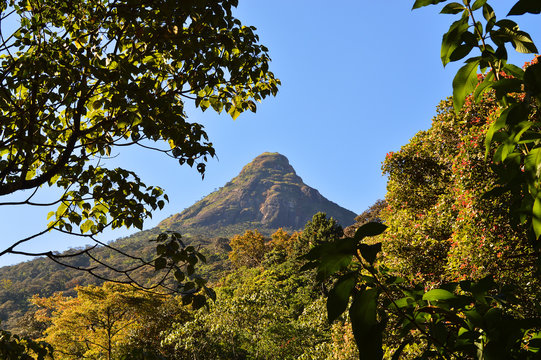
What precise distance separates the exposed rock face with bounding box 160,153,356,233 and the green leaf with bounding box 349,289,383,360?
129016 mm

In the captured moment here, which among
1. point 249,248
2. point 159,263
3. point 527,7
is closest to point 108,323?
point 159,263

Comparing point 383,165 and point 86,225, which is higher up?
point 383,165

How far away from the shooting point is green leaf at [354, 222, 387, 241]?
1.57ft

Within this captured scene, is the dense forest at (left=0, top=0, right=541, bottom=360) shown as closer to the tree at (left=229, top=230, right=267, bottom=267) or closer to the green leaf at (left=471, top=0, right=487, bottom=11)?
the green leaf at (left=471, top=0, right=487, bottom=11)

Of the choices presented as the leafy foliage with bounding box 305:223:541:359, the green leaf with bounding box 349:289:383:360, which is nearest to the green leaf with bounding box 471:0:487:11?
the leafy foliage with bounding box 305:223:541:359

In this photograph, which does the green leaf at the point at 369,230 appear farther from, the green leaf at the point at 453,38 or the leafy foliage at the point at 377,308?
the green leaf at the point at 453,38

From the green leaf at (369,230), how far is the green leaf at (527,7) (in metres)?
0.45

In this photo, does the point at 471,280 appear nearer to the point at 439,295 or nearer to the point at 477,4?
the point at 439,295

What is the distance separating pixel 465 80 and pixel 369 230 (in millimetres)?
410

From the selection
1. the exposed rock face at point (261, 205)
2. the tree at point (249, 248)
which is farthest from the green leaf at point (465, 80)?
the exposed rock face at point (261, 205)

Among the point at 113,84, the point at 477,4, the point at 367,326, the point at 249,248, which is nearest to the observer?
the point at 367,326

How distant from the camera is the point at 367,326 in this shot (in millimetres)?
486

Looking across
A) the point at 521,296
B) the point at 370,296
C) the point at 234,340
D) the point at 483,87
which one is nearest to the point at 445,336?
the point at 370,296

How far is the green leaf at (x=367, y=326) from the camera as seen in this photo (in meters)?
0.48
